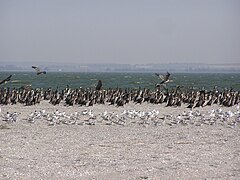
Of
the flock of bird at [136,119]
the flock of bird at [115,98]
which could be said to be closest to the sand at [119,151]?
the flock of bird at [136,119]

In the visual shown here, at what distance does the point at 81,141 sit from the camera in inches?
535

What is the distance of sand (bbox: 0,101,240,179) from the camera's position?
9.43 metres

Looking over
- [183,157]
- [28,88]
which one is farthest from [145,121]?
[28,88]

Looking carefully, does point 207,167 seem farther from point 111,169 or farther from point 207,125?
point 207,125

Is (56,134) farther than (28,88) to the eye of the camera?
No

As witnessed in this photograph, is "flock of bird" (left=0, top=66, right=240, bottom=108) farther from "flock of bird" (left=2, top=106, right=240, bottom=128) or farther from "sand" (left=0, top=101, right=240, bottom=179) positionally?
"sand" (left=0, top=101, right=240, bottom=179)

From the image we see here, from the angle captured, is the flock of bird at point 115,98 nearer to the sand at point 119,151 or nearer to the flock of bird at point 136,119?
the flock of bird at point 136,119

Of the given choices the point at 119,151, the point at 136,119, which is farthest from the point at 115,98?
the point at 119,151

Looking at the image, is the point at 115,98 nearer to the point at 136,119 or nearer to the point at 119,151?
the point at 136,119

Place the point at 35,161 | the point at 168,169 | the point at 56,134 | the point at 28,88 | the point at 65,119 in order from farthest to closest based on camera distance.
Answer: the point at 28,88 < the point at 65,119 < the point at 56,134 < the point at 35,161 < the point at 168,169

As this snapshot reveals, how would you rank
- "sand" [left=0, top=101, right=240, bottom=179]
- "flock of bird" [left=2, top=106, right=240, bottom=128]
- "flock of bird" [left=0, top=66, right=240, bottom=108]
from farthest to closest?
"flock of bird" [left=0, top=66, right=240, bottom=108], "flock of bird" [left=2, top=106, right=240, bottom=128], "sand" [left=0, top=101, right=240, bottom=179]

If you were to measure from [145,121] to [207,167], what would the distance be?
327 inches

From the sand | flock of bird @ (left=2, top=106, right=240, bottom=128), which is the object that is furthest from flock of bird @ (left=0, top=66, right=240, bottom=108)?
the sand

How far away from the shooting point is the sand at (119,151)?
9.43 metres
